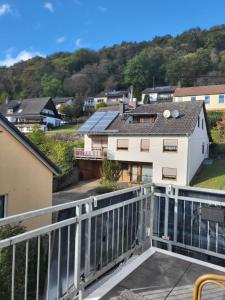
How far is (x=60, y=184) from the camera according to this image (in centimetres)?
2681

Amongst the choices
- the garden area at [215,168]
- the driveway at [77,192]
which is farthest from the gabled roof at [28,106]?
the garden area at [215,168]

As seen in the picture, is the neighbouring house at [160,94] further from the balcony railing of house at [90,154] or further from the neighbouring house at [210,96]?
the balcony railing of house at [90,154]

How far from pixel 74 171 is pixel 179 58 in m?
53.5

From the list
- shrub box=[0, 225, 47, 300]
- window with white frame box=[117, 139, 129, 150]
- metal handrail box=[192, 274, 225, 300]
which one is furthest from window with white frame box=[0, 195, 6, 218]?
window with white frame box=[117, 139, 129, 150]

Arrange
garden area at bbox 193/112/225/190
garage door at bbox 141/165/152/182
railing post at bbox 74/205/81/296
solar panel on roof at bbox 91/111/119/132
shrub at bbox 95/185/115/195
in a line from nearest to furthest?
1. railing post at bbox 74/205/81/296
2. garden area at bbox 193/112/225/190
3. shrub at bbox 95/185/115/195
4. garage door at bbox 141/165/152/182
5. solar panel on roof at bbox 91/111/119/132

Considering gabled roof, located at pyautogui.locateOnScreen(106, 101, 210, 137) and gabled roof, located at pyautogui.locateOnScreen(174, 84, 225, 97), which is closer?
gabled roof, located at pyautogui.locateOnScreen(106, 101, 210, 137)

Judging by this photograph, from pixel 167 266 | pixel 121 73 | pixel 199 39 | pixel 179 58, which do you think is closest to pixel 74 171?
pixel 167 266

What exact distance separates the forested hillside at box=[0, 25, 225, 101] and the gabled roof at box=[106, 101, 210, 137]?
4032 centimetres

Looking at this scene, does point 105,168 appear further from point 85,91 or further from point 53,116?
point 85,91

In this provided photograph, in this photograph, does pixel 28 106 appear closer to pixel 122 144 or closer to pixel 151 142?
pixel 122 144

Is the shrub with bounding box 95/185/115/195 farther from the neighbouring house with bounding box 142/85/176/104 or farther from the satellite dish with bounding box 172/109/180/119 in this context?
the neighbouring house with bounding box 142/85/176/104

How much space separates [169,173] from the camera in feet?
83.4

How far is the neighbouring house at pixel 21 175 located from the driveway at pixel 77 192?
9.16 metres

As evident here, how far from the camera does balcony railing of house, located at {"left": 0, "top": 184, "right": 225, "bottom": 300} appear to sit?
3.18 metres
